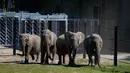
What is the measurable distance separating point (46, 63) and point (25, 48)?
1485 millimetres

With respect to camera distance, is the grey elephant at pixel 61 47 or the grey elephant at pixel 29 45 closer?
the grey elephant at pixel 61 47

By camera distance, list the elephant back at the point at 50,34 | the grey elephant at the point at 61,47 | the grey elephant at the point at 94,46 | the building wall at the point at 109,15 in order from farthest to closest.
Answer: the building wall at the point at 109,15, the grey elephant at the point at 61,47, the elephant back at the point at 50,34, the grey elephant at the point at 94,46

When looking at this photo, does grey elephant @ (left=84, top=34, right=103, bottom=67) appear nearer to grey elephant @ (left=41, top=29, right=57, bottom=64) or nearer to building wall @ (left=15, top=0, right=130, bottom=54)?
grey elephant @ (left=41, top=29, right=57, bottom=64)

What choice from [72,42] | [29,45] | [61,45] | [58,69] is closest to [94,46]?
[72,42]

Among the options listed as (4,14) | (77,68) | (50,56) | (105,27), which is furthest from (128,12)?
(77,68)

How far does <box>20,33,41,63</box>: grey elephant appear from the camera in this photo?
1723cm

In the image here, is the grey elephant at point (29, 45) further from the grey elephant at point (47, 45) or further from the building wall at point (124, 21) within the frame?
the building wall at point (124, 21)

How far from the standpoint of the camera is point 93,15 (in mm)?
26531

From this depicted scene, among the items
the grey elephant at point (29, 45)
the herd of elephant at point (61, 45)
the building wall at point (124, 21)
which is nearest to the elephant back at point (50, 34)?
the herd of elephant at point (61, 45)

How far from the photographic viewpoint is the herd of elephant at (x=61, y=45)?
620 inches

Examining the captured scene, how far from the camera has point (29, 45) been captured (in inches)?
698

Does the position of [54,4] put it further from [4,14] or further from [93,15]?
[4,14]

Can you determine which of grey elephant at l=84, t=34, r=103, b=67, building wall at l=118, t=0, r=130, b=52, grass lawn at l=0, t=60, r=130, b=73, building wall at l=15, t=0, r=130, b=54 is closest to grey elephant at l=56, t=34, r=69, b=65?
grey elephant at l=84, t=34, r=103, b=67

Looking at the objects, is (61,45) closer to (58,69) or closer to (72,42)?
(72,42)
